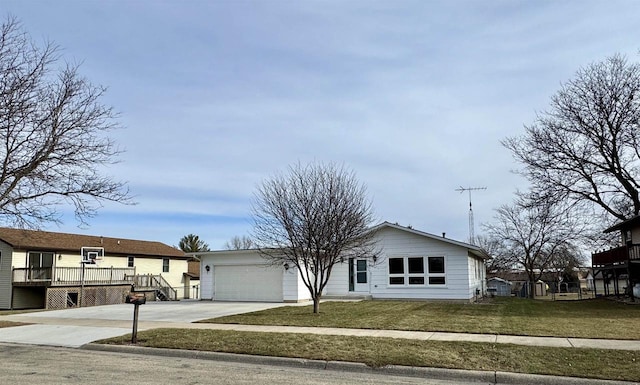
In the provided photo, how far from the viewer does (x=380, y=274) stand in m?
24.0

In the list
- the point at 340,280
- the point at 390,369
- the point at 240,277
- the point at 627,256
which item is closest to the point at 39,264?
the point at 240,277

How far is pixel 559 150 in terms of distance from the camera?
2705 centimetres

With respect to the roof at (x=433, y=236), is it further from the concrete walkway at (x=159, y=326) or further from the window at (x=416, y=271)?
the concrete walkway at (x=159, y=326)

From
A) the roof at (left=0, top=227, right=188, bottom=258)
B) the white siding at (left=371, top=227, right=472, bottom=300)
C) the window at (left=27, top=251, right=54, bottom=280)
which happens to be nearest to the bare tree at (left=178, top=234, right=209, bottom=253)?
the roof at (left=0, top=227, right=188, bottom=258)

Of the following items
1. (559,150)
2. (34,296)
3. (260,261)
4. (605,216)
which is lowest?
(34,296)

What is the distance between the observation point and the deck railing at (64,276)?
27594mm

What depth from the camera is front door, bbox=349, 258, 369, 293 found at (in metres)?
24.4

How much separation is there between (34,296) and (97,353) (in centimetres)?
2388

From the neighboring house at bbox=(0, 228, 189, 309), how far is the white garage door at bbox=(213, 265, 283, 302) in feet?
23.8

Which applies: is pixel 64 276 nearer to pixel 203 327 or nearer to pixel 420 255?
pixel 203 327

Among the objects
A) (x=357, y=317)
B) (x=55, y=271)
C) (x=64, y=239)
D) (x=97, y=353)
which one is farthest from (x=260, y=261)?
(x=64, y=239)

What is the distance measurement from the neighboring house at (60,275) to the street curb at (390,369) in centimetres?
1846

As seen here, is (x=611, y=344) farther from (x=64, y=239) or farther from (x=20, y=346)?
(x=64, y=239)

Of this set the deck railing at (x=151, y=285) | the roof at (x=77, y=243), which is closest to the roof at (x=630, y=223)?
the deck railing at (x=151, y=285)
